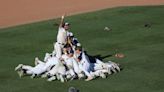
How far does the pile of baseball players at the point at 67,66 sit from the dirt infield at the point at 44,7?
19.9 meters

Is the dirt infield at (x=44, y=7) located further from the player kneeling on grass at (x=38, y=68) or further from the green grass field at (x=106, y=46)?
the player kneeling on grass at (x=38, y=68)

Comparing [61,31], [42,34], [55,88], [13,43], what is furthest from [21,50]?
[55,88]

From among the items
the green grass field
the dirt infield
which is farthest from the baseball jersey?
the dirt infield

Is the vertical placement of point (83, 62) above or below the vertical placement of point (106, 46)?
above

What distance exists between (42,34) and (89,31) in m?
3.09

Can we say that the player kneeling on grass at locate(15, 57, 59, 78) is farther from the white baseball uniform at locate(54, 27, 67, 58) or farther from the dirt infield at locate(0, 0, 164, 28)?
the dirt infield at locate(0, 0, 164, 28)

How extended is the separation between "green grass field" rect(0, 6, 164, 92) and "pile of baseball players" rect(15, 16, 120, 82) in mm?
357

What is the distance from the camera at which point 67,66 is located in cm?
2131

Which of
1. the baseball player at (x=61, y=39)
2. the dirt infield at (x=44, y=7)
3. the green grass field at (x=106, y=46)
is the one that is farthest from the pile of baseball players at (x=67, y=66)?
the dirt infield at (x=44, y=7)

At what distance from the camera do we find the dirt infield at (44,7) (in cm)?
4391

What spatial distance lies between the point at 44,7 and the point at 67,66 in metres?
27.8

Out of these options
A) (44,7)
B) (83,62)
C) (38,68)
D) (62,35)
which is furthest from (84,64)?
(44,7)

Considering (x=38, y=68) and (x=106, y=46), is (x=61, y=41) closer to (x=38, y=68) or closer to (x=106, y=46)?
(x=38, y=68)

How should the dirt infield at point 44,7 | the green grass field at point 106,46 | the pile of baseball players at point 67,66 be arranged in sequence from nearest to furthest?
the green grass field at point 106,46 < the pile of baseball players at point 67,66 < the dirt infield at point 44,7
